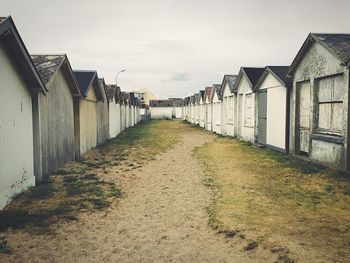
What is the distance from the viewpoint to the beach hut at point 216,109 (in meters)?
27.1

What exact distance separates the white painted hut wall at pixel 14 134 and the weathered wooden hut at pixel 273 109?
10.4 metres

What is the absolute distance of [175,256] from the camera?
14.4ft

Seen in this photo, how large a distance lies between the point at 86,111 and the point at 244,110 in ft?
33.8

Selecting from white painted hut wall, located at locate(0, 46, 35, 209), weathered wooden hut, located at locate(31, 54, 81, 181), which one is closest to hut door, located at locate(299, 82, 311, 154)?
weathered wooden hut, located at locate(31, 54, 81, 181)

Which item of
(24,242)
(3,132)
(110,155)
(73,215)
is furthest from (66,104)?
(24,242)

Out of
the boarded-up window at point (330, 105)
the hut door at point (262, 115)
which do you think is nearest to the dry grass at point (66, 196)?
the boarded-up window at point (330, 105)

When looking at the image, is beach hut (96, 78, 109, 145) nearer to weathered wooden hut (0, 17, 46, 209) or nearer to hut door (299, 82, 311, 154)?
weathered wooden hut (0, 17, 46, 209)

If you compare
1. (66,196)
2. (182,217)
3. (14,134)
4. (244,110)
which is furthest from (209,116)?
(182,217)

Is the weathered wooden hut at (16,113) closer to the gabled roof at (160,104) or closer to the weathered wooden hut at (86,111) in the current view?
the weathered wooden hut at (86,111)

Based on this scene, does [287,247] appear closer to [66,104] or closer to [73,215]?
[73,215]

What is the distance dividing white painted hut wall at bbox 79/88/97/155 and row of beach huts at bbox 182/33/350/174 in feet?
30.2

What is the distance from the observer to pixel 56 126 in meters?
10.6

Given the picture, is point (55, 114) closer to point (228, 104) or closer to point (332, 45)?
point (332, 45)

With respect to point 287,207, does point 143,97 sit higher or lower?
higher
